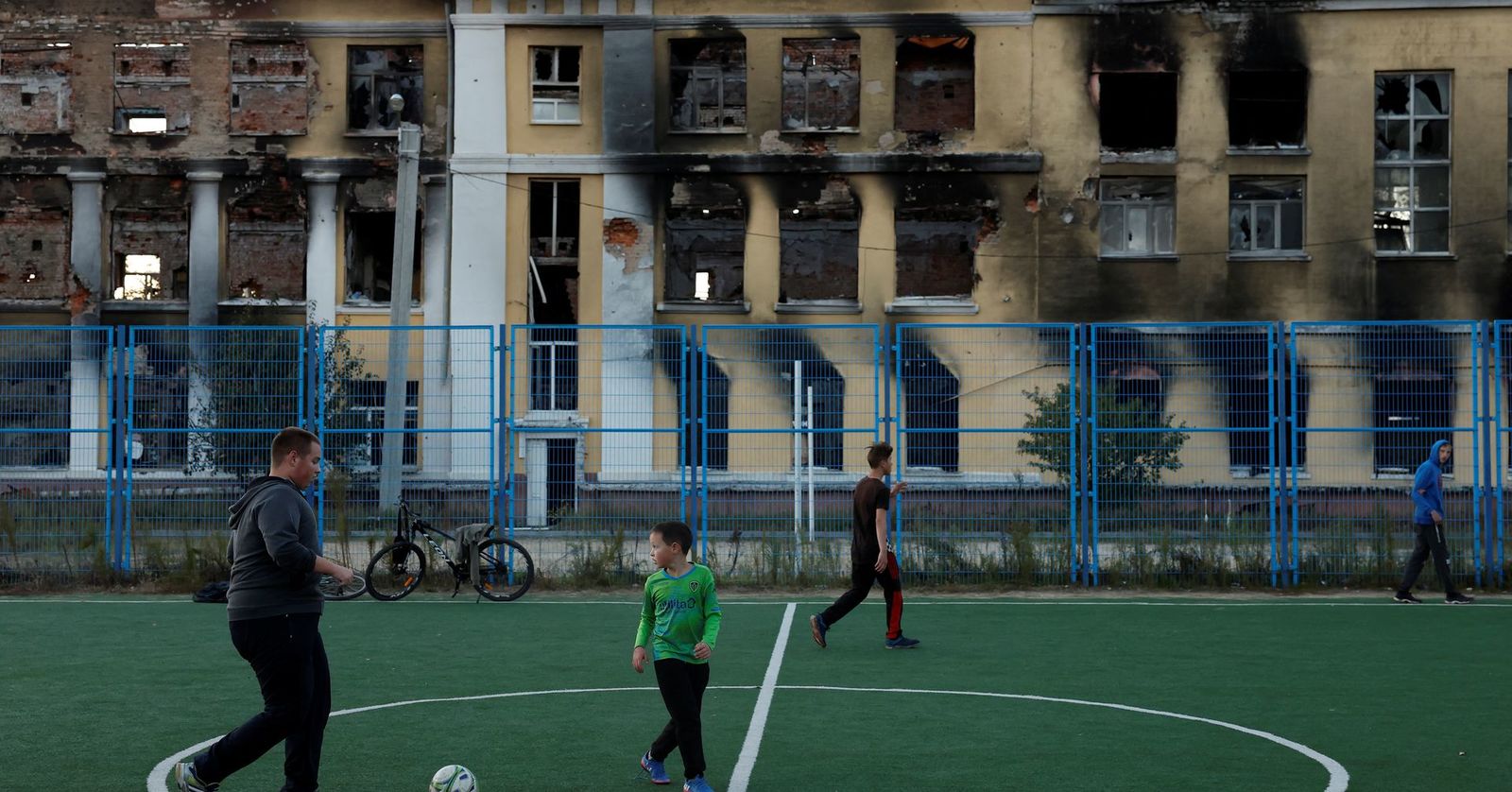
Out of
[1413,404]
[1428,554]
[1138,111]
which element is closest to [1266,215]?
[1138,111]

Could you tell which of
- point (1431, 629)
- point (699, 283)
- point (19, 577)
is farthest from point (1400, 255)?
point (19, 577)

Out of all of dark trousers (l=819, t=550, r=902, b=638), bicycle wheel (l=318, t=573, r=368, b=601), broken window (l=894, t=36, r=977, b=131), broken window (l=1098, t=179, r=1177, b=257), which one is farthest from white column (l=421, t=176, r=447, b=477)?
broken window (l=1098, t=179, r=1177, b=257)

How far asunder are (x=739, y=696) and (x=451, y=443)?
9816 mm

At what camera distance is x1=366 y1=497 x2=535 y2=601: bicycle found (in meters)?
20.2

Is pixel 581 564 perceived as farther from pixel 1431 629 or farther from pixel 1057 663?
pixel 1431 629

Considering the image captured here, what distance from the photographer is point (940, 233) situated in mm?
38375

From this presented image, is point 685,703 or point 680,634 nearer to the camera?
point 685,703

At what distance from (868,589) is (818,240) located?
77.8ft

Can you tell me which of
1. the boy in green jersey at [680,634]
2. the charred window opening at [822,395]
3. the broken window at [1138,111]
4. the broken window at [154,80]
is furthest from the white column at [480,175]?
the boy in green jersey at [680,634]

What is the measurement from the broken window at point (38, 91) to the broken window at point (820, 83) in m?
16.5

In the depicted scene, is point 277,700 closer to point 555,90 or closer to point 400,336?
point 400,336

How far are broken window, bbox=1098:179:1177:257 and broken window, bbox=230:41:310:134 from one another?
18.2 m

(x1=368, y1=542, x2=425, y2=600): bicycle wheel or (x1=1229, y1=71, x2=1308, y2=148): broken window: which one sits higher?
(x1=1229, y1=71, x2=1308, y2=148): broken window

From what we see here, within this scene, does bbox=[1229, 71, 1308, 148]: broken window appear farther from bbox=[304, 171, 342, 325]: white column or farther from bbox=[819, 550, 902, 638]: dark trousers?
bbox=[819, 550, 902, 638]: dark trousers
